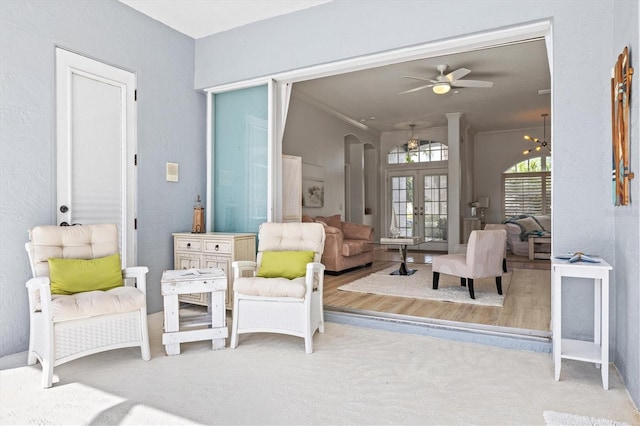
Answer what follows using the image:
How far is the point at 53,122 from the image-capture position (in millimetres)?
3348

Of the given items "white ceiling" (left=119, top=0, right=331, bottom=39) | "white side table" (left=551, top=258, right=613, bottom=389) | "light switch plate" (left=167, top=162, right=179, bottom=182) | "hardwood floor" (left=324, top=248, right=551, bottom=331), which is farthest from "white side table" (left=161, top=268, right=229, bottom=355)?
"white ceiling" (left=119, top=0, right=331, bottom=39)

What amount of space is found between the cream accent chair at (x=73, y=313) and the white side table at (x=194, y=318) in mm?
171

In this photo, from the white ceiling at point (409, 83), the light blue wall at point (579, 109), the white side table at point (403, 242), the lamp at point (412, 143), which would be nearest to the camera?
the light blue wall at point (579, 109)

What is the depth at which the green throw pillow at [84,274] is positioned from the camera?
2.80 meters

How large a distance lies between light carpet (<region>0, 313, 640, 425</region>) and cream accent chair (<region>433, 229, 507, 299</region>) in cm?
148

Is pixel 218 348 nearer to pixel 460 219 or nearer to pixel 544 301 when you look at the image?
pixel 544 301

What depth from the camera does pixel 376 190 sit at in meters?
10.4

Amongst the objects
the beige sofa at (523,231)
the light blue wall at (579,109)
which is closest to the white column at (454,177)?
the beige sofa at (523,231)

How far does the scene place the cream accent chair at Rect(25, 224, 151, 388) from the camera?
2521 millimetres

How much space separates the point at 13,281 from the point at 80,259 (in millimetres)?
539

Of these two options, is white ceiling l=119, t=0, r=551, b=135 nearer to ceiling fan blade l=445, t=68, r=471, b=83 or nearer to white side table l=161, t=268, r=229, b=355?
ceiling fan blade l=445, t=68, r=471, b=83

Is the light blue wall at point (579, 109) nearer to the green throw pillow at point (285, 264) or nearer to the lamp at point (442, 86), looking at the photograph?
the green throw pillow at point (285, 264)

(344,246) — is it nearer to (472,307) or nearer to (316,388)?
(472,307)

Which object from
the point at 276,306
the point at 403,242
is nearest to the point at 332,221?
the point at 403,242
